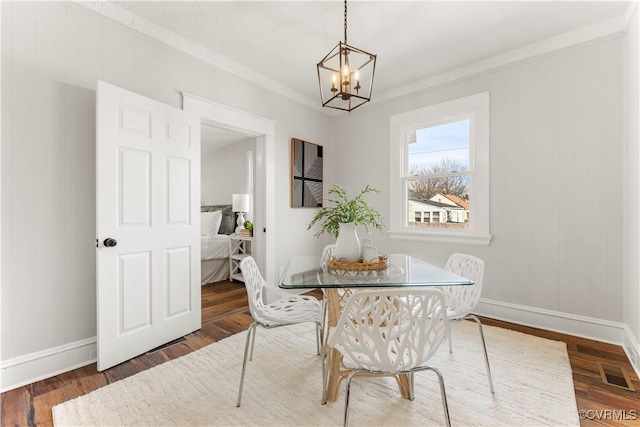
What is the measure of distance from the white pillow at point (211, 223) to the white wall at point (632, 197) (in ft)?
17.8

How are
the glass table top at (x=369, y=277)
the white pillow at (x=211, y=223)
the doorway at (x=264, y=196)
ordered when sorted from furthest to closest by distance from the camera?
the white pillow at (x=211, y=223)
the doorway at (x=264, y=196)
the glass table top at (x=369, y=277)

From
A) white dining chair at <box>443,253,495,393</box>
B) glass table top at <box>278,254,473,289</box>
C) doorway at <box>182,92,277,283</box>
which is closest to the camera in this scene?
glass table top at <box>278,254,473,289</box>

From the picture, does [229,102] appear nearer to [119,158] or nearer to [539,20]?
[119,158]

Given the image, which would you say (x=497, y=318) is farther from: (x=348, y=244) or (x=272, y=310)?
(x=272, y=310)

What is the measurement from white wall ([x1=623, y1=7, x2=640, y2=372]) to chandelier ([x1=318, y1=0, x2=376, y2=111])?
186 centimetres

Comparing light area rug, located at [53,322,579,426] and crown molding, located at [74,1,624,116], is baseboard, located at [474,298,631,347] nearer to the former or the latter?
light area rug, located at [53,322,579,426]

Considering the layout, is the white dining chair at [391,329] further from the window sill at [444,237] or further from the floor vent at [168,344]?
the window sill at [444,237]

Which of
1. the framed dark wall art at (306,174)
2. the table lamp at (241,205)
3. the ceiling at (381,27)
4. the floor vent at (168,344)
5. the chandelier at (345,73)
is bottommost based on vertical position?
the floor vent at (168,344)

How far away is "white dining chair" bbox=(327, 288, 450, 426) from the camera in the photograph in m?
1.19

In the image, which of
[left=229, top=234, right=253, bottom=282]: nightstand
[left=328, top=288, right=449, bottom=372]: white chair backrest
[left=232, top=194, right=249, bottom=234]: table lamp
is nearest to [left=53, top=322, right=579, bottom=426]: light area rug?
[left=328, top=288, right=449, bottom=372]: white chair backrest

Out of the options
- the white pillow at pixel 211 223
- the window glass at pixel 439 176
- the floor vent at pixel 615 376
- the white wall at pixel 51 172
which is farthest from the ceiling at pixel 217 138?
the floor vent at pixel 615 376

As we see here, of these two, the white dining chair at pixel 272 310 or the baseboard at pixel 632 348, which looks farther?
the baseboard at pixel 632 348

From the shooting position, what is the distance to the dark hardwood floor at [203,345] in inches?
62.4

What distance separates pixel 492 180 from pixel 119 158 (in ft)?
10.9
